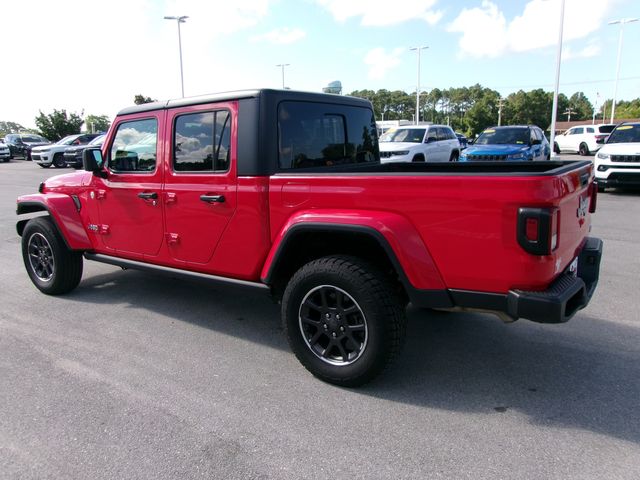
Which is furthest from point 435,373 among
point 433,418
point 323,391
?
point 323,391

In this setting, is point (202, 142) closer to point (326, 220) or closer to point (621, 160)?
point (326, 220)

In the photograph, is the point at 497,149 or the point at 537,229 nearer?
the point at 537,229

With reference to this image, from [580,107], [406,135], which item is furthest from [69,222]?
[580,107]

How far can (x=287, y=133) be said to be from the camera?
12.0 feet

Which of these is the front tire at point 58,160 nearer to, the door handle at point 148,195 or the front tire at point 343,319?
the door handle at point 148,195

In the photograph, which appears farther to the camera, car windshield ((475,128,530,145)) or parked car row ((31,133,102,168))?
→ parked car row ((31,133,102,168))

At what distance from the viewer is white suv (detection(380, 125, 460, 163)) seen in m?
14.5

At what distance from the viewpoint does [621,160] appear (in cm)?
1152

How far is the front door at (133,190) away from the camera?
4184 mm

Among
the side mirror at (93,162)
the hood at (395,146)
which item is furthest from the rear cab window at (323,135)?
the hood at (395,146)

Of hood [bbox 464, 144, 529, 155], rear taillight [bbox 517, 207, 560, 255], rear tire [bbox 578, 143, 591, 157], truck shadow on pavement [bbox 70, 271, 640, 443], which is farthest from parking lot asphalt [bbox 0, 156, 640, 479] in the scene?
rear tire [bbox 578, 143, 591, 157]

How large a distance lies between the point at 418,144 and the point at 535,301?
12935 millimetres

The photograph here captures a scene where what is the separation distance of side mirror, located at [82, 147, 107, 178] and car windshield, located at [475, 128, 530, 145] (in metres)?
11.8

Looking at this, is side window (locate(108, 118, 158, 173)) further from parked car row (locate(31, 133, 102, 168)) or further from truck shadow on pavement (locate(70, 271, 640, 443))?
parked car row (locate(31, 133, 102, 168))
